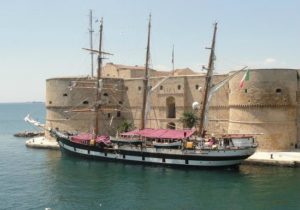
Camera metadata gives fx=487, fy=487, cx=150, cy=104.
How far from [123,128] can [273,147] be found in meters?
15.9

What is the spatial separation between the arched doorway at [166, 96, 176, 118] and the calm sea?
37.2 feet

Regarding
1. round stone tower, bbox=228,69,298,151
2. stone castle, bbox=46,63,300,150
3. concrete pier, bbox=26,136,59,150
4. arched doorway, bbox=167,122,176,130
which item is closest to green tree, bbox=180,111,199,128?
stone castle, bbox=46,63,300,150

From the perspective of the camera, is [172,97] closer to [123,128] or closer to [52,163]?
[123,128]

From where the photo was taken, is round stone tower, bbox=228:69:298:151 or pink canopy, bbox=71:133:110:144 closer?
round stone tower, bbox=228:69:298:151

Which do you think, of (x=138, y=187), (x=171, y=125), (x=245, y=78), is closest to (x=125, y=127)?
(x=171, y=125)

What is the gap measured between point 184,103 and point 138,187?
1775 centimetres

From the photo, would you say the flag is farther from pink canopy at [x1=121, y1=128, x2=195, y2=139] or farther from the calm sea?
the calm sea

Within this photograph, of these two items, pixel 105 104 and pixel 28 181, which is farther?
pixel 105 104

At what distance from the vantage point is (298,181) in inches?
1213

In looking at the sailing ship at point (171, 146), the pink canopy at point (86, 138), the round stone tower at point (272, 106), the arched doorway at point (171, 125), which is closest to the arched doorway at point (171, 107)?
the arched doorway at point (171, 125)

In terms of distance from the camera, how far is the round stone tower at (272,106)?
3941cm

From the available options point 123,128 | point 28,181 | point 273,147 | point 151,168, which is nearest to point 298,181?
point 273,147

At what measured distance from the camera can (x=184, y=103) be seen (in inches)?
1843

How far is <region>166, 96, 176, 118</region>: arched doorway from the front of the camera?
48697mm
